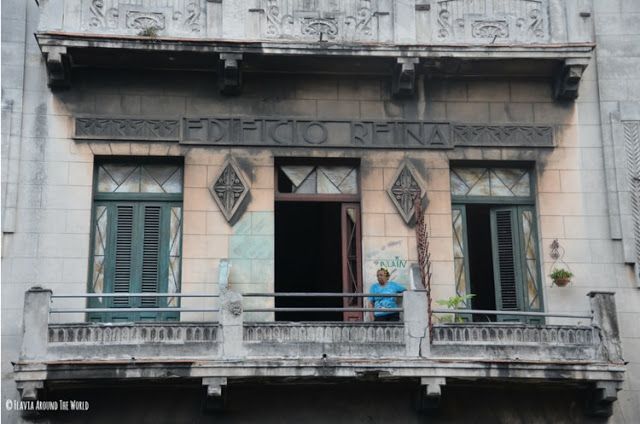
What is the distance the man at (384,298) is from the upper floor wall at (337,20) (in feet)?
13.0

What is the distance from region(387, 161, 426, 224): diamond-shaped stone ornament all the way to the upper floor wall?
213 centimetres

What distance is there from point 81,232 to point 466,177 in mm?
6486

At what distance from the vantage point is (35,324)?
17.1 metres

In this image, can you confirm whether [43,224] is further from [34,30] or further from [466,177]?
[466,177]

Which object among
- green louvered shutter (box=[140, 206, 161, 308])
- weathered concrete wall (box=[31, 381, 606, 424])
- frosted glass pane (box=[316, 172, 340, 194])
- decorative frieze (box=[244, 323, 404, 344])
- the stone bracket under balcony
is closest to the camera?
decorative frieze (box=[244, 323, 404, 344])

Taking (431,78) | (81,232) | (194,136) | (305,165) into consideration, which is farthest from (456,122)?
(81,232)

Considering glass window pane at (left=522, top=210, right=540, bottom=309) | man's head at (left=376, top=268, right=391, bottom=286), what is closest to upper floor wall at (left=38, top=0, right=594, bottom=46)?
glass window pane at (left=522, top=210, right=540, bottom=309)

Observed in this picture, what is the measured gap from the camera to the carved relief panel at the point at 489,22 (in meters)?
19.9

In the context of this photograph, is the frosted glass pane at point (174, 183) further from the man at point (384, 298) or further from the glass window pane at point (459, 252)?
the glass window pane at point (459, 252)

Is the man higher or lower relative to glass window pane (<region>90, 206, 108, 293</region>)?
lower

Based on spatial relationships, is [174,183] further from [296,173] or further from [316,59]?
[316,59]

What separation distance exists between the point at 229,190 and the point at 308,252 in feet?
18.3

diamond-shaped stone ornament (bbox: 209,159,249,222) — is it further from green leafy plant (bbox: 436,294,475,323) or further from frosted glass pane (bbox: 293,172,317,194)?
green leafy plant (bbox: 436,294,475,323)

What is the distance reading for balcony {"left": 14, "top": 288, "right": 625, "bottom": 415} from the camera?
55.3 ft
